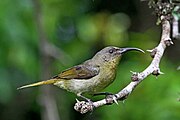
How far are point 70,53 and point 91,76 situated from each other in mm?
2742

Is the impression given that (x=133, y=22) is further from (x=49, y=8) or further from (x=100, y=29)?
(x=49, y=8)

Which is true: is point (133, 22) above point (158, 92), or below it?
above

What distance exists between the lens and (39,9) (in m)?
5.93

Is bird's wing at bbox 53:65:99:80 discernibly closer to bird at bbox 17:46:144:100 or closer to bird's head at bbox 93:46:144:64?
bird at bbox 17:46:144:100

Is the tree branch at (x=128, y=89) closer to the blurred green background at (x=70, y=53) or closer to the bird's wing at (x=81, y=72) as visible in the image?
the bird's wing at (x=81, y=72)

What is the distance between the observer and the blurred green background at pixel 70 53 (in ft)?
20.5

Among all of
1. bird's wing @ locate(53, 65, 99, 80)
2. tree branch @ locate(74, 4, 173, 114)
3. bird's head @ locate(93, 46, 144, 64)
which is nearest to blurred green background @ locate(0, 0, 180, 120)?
bird's head @ locate(93, 46, 144, 64)

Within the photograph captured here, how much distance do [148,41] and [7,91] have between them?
1894 millimetres

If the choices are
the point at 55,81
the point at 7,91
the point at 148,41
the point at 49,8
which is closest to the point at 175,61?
the point at 148,41

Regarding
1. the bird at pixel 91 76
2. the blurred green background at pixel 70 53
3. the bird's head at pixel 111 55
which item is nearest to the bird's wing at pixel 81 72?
the bird at pixel 91 76

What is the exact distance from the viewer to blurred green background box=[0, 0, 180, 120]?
246 inches

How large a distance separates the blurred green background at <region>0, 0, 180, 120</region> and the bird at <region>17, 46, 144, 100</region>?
1.14 m

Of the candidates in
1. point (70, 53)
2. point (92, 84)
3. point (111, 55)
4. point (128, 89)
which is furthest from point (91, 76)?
point (70, 53)

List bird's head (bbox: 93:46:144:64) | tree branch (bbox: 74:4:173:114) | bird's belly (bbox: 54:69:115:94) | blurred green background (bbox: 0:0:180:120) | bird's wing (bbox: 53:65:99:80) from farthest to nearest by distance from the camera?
blurred green background (bbox: 0:0:180:120) < bird's head (bbox: 93:46:144:64) < bird's wing (bbox: 53:65:99:80) < bird's belly (bbox: 54:69:115:94) < tree branch (bbox: 74:4:173:114)
